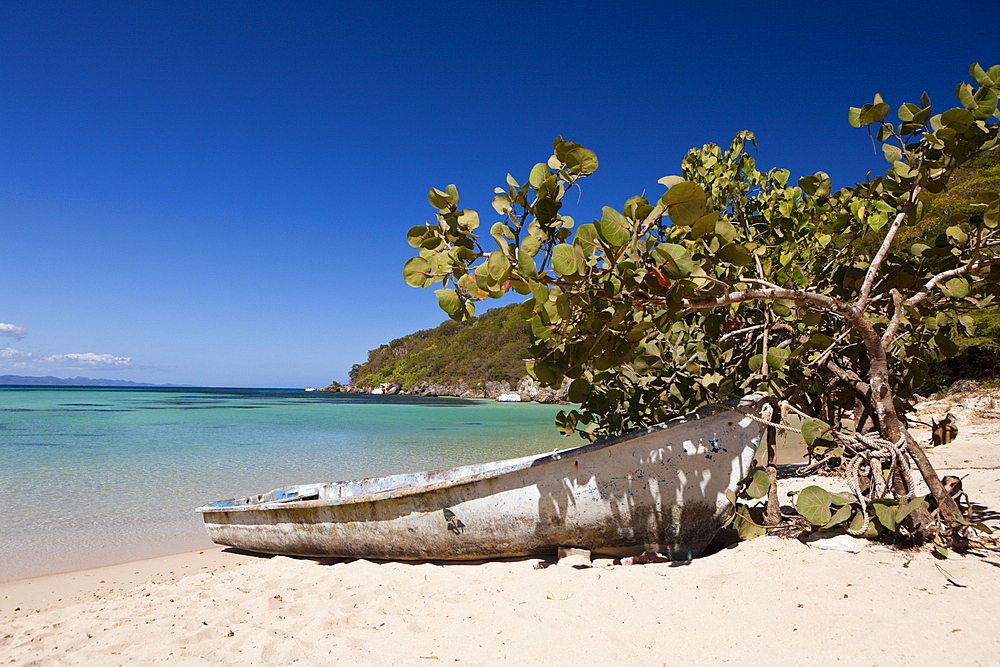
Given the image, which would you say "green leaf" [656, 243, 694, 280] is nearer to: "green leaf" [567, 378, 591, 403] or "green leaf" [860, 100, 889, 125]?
"green leaf" [567, 378, 591, 403]

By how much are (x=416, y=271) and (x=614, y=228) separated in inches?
38.1

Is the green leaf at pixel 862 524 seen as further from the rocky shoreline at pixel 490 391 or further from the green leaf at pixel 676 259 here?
the rocky shoreline at pixel 490 391

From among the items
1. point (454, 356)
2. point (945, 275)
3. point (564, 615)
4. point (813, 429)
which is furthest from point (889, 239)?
point (454, 356)

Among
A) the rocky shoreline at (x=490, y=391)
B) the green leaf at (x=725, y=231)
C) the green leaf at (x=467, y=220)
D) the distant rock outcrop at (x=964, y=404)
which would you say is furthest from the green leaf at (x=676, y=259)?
the rocky shoreline at (x=490, y=391)

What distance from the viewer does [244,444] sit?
→ 46.8 feet

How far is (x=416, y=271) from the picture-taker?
8.29 feet

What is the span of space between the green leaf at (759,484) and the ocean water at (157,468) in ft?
17.9

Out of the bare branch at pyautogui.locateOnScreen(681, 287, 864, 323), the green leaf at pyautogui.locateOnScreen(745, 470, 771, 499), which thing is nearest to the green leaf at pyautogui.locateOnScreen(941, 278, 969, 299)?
the bare branch at pyautogui.locateOnScreen(681, 287, 864, 323)

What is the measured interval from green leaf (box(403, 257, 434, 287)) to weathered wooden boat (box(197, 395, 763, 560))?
1.45 meters

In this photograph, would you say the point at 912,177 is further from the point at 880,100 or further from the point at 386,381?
the point at 386,381

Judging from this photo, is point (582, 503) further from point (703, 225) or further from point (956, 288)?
point (956, 288)

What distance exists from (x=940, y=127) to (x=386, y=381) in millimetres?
77161

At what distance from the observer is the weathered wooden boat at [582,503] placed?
3129 mm

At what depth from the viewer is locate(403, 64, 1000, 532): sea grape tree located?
2.29m
